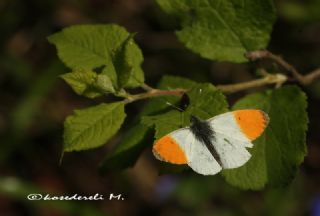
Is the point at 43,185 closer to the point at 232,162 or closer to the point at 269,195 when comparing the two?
the point at 269,195

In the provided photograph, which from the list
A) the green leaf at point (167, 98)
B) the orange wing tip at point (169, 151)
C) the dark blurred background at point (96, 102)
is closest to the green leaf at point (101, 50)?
the green leaf at point (167, 98)

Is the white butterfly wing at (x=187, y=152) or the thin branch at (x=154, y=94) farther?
the thin branch at (x=154, y=94)

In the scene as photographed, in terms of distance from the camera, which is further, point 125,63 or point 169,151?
point 125,63

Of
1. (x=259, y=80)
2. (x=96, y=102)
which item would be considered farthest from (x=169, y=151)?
(x=96, y=102)

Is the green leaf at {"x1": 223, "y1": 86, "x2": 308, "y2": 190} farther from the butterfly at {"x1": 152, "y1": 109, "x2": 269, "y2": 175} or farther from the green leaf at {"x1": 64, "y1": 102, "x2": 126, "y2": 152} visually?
the green leaf at {"x1": 64, "y1": 102, "x2": 126, "y2": 152}

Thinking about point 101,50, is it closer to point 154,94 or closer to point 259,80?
point 154,94

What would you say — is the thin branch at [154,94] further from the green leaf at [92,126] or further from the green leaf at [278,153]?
the green leaf at [278,153]

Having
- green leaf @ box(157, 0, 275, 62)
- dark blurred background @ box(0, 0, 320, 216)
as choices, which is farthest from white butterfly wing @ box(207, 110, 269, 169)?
dark blurred background @ box(0, 0, 320, 216)
